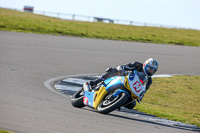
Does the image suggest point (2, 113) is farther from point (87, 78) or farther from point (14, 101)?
point (87, 78)

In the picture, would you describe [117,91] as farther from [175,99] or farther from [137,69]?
[175,99]

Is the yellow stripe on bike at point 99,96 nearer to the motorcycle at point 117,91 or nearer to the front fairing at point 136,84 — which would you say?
the motorcycle at point 117,91

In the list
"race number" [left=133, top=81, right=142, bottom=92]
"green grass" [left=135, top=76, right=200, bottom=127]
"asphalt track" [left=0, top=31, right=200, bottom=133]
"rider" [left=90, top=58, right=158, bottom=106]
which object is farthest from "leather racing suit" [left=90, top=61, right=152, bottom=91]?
"green grass" [left=135, top=76, right=200, bottom=127]

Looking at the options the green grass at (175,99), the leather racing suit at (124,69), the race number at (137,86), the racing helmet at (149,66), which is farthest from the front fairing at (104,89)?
the green grass at (175,99)

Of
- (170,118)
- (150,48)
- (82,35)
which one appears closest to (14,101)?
(170,118)

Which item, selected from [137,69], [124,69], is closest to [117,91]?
[124,69]

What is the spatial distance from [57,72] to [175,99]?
3831 millimetres

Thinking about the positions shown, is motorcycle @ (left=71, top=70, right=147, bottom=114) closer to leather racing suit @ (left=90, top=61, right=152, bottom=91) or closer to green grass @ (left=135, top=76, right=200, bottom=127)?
leather racing suit @ (left=90, top=61, right=152, bottom=91)

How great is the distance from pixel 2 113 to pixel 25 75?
5357mm

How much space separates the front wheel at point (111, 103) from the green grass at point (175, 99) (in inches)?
61.2

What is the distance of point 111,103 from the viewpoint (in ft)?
24.7

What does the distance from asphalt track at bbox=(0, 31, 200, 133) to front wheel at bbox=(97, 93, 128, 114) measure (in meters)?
0.15

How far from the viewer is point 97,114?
25.1 ft

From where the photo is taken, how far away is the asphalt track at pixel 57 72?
6238mm
